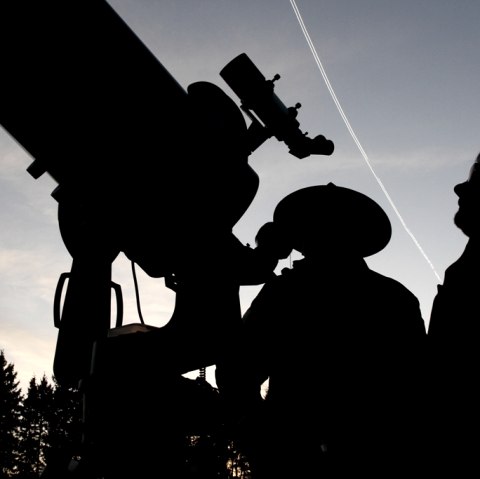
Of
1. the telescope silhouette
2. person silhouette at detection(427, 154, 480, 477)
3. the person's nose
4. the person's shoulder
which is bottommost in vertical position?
person silhouette at detection(427, 154, 480, 477)

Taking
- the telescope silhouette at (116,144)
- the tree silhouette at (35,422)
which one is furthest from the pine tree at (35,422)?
the telescope silhouette at (116,144)

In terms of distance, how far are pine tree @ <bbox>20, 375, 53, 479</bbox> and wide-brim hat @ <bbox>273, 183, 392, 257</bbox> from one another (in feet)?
153

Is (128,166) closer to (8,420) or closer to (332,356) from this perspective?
(332,356)

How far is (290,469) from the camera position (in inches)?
66.6

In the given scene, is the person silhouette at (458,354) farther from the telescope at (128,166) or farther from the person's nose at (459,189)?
the telescope at (128,166)

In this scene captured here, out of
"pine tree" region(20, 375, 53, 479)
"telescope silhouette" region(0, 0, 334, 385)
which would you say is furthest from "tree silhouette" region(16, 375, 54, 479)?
"telescope silhouette" region(0, 0, 334, 385)

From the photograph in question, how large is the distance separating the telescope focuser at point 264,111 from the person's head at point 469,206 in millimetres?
917

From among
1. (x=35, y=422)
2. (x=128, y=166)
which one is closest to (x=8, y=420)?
(x=35, y=422)

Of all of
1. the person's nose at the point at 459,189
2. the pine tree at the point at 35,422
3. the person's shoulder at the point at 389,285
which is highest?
the pine tree at the point at 35,422

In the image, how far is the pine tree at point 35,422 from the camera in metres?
42.8

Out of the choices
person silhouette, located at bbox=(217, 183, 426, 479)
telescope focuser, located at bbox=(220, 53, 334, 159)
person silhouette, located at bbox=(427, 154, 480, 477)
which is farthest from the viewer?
telescope focuser, located at bbox=(220, 53, 334, 159)

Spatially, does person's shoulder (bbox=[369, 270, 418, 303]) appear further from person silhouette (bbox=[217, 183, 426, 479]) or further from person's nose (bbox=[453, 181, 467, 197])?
person's nose (bbox=[453, 181, 467, 197])

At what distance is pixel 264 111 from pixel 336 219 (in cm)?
74

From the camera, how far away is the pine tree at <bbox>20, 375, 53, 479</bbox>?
140ft
